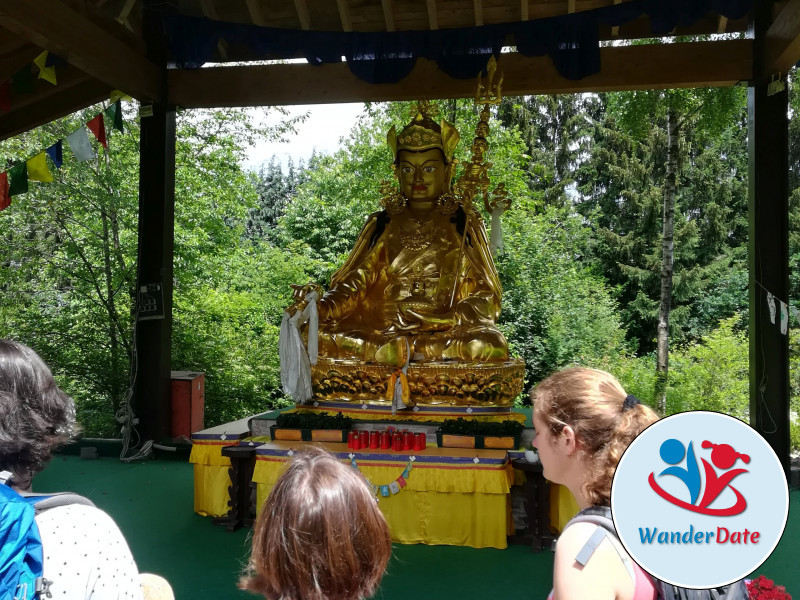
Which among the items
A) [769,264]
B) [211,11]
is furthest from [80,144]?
[769,264]

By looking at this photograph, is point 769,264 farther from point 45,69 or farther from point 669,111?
point 45,69

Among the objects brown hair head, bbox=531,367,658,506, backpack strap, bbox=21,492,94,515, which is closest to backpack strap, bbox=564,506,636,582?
brown hair head, bbox=531,367,658,506

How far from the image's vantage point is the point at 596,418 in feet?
3.71

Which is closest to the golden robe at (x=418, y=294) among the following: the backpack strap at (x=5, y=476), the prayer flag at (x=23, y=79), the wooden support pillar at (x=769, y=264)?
the wooden support pillar at (x=769, y=264)

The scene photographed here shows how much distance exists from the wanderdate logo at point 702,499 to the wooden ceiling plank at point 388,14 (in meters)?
5.78

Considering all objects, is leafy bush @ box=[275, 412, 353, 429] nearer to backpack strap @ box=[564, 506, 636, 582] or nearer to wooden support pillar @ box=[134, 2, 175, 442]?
wooden support pillar @ box=[134, 2, 175, 442]

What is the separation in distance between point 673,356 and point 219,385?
694 centimetres

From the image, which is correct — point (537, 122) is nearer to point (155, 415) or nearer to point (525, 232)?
point (525, 232)

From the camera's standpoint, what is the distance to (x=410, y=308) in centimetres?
612

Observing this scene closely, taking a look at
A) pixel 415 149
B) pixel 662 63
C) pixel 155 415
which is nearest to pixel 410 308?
pixel 415 149

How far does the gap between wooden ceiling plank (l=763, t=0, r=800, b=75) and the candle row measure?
11.3 feet

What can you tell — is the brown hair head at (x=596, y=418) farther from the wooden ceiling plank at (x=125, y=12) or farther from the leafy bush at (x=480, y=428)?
the wooden ceiling plank at (x=125, y=12)

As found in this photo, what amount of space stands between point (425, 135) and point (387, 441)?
117 inches

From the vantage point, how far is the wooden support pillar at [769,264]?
209 inches
